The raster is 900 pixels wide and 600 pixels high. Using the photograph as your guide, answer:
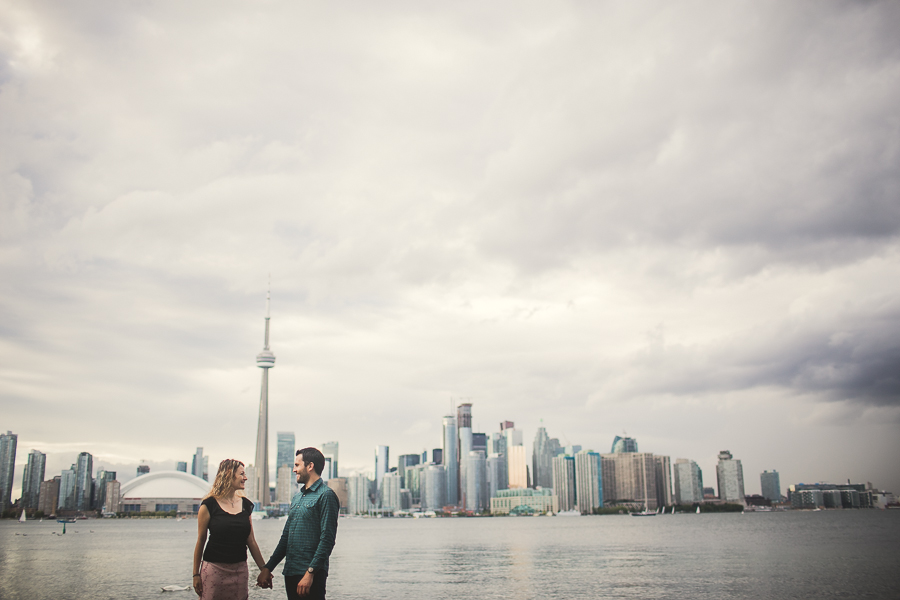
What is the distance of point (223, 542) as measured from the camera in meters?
9.59

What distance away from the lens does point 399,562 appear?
6744 centimetres

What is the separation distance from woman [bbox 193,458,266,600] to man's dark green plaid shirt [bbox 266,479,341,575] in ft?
1.72

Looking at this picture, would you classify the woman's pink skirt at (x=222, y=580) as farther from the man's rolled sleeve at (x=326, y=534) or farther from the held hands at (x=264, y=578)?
the man's rolled sleeve at (x=326, y=534)

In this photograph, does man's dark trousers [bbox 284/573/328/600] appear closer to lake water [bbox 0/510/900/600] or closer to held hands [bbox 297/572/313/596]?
held hands [bbox 297/572/313/596]

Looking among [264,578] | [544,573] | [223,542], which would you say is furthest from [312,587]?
[544,573]

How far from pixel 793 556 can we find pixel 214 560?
71993 millimetres

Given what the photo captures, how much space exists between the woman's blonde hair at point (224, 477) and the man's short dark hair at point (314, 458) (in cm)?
92

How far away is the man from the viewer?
31.7 feet

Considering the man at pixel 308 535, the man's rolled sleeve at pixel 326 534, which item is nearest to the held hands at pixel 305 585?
the man at pixel 308 535

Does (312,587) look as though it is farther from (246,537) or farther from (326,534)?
(246,537)

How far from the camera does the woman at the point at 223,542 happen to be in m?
9.52

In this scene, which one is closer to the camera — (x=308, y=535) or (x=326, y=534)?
(x=326, y=534)

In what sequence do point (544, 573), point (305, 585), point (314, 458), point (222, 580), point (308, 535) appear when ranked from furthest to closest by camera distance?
1. point (544, 573)
2. point (314, 458)
3. point (308, 535)
4. point (222, 580)
5. point (305, 585)

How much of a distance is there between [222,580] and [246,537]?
0.65 metres
